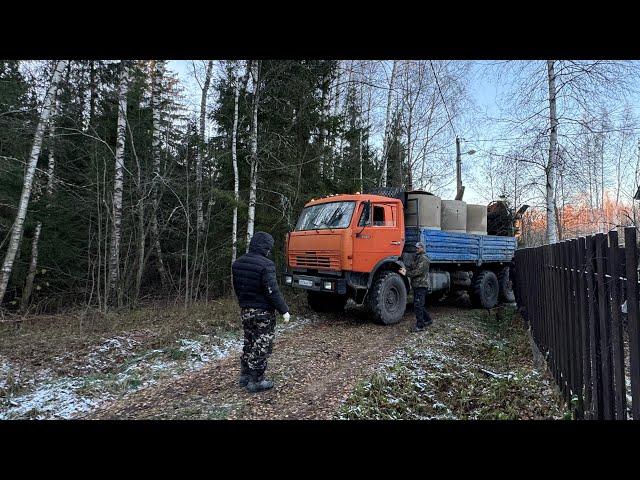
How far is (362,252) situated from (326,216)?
3.86 ft

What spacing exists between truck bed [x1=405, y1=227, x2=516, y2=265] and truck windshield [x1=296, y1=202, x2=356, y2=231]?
194cm

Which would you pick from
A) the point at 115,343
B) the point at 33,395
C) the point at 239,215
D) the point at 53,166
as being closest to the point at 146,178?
the point at 239,215

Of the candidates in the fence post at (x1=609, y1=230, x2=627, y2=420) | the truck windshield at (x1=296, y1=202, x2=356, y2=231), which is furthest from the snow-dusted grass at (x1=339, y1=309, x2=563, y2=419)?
the truck windshield at (x1=296, y1=202, x2=356, y2=231)

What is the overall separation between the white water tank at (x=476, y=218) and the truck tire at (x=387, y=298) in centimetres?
433

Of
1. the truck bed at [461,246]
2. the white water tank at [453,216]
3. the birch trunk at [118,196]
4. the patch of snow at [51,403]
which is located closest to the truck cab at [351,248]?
the truck bed at [461,246]

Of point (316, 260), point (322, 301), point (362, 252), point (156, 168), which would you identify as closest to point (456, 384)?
point (362, 252)

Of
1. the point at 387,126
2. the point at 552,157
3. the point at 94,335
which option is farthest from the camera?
the point at 387,126

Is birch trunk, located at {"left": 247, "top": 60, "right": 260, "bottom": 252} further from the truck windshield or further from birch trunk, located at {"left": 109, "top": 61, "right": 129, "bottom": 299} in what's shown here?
birch trunk, located at {"left": 109, "top": 61, "right": 129, "bottom": 299}

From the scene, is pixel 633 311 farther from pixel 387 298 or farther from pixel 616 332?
pixel 387 298

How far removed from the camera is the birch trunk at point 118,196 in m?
8.80

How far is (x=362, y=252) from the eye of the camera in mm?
7445

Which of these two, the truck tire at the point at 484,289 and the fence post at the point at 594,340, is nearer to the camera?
the fence post at the point at 594,340

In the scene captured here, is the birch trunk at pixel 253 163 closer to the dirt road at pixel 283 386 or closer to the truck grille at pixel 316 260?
the truck grille at pixel 316 260

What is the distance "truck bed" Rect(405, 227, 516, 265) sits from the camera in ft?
28.3
